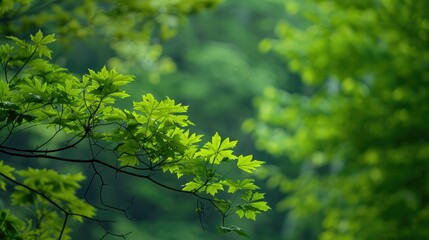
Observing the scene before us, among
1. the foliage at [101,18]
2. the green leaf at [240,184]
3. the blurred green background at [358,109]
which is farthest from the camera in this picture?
the blurred green background at [358,109]

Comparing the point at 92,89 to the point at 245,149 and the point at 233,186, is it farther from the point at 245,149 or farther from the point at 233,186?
the point at 245,149

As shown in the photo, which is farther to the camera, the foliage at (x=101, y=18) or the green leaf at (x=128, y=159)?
the foliage at (x=101, y=18)

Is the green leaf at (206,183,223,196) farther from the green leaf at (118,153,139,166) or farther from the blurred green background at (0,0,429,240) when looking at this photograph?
the blurred green background at (0,0,429,240)

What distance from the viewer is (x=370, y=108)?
234 inches

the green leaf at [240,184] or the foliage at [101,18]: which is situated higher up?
the foliage at [101,18]

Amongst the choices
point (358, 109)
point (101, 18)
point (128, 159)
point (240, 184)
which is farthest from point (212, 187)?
point (358, 109)

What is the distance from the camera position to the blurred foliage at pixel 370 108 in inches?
221

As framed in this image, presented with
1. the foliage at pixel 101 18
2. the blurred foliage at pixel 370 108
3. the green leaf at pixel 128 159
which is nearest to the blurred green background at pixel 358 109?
the blurred foliage at pixel 370 108

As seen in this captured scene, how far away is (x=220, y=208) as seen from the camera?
191cm

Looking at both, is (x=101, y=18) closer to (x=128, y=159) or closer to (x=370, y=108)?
(x=128, y=159)

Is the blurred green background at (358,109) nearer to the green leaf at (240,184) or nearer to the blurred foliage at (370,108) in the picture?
the blurred foliage at (370,108)

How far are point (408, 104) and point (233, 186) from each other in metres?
4.13

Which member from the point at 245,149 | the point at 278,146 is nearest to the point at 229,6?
the point at 245,149

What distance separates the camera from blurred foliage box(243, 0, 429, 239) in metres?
5.61
